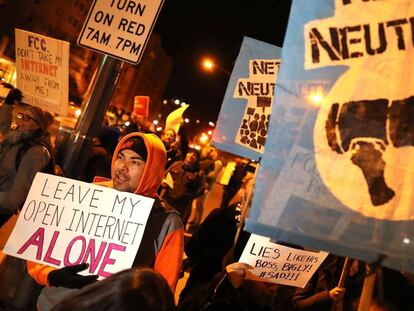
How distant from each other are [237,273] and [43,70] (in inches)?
122

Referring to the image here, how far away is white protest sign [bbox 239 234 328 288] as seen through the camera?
11.5 ft

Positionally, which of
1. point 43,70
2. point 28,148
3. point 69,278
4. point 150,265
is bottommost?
point 69,278

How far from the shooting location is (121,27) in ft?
14.2

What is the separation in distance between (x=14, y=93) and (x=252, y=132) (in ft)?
9.81

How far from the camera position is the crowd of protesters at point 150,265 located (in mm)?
1590

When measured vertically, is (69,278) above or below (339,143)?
below

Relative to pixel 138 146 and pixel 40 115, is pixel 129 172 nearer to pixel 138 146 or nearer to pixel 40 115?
pixel 138 146

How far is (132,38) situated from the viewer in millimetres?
4312

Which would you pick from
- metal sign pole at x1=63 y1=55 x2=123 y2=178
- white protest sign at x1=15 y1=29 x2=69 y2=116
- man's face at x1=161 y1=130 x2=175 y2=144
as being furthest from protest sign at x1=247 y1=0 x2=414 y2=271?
man's face at x1=161 y1=130 x2=175 y2=144

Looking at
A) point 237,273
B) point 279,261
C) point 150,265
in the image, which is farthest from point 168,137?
point 150,265

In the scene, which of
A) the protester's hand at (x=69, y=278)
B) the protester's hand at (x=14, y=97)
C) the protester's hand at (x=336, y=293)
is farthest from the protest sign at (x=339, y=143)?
the protester's hand at (x=14, y=97)

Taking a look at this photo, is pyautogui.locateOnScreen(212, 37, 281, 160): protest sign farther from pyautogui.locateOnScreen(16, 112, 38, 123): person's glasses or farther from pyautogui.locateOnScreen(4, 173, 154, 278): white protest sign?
pyautogui.locateOnScreen(4, 173, 154, 278): white protest sign

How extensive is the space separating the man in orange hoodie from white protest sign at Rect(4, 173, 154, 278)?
0.08 m

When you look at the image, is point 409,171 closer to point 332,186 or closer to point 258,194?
point 332,186
